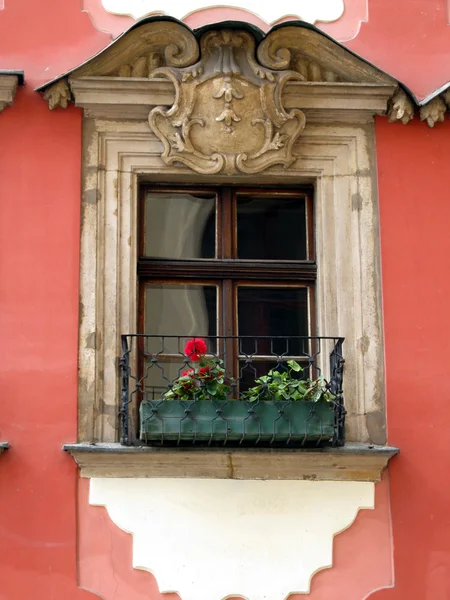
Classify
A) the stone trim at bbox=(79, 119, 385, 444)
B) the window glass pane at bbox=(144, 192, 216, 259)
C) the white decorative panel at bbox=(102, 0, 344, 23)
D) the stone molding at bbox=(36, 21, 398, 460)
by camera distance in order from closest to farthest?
the stone trim at bbox=(79, 119, 385, 444) → the stone molding at bbox=(36, 21, 398, 460) → the window glass pane at bbox=(144, 192, 216, 259) → the white decorative panel at bbox=(102, 0, 344, 23)

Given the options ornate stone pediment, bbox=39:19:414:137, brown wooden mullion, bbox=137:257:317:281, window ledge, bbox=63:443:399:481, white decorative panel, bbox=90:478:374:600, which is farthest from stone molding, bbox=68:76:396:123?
white decorative panel, bbox=90:478:374:600

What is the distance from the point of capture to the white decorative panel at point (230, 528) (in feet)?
22.4

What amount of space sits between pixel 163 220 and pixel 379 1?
1838mm

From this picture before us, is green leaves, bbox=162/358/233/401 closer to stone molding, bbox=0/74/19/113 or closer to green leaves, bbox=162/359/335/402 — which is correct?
green leaves, bbox=162/359/335/402

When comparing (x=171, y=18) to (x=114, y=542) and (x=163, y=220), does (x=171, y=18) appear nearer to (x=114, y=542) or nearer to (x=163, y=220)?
(x=163, y=220)

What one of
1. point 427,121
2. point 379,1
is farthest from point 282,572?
point 379,1

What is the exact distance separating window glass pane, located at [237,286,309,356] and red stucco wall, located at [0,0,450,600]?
507mm

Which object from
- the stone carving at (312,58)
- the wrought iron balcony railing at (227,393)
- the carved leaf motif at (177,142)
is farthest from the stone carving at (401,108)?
the wrought iron balcony railing at (227,393)

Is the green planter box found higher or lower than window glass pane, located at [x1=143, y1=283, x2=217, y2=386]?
lower

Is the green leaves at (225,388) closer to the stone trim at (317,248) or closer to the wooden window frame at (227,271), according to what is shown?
the stone trim at (317,248)

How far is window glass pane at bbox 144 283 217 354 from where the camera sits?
292 inches

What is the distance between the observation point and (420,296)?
288 inches

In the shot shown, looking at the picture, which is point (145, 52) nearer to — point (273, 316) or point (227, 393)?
point (273, 316)

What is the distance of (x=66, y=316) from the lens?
281 inches
